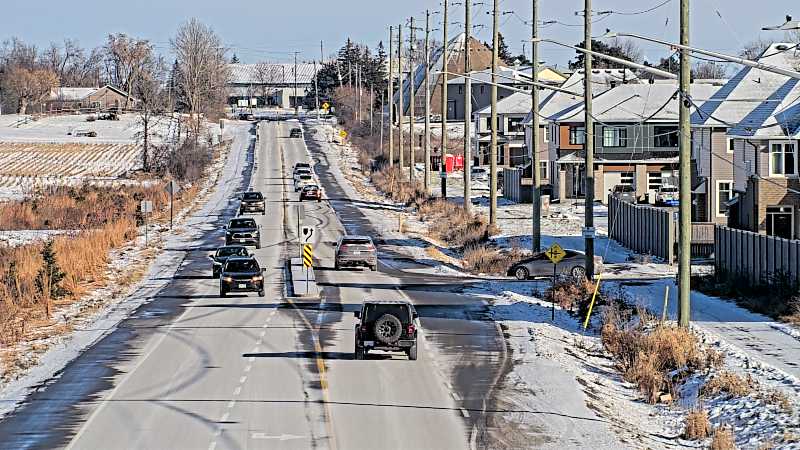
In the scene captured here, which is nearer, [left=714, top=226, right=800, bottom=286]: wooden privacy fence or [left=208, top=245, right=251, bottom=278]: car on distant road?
[left=714, top=226, right=800, bottom=286]: wooden privacy fence

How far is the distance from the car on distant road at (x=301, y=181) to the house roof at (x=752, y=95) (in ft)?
121

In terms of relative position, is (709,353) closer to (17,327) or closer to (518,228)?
(17,327)

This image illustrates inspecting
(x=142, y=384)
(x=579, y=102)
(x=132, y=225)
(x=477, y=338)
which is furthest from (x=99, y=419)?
(x=579, y=102)

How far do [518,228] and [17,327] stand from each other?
1432 inches

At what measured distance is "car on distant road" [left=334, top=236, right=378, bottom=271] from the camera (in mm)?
51125

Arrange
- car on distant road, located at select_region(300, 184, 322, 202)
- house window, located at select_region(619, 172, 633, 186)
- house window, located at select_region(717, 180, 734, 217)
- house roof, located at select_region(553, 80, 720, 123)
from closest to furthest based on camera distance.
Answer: house window, located at select_region(717, 180, 734, 217) < house roof, located at select_region(553, 80, 720, 123) < house window, located at select_region(619, 172, 633, 186) < car on distant road, located at select_region(300, 184, 322, 202)

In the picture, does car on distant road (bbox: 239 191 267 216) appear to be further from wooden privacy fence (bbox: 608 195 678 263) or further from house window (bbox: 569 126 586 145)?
wooden privacy fence (bbox: 608 195 678 263)

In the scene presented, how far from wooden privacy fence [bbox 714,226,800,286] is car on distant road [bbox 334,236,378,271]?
1427 cm

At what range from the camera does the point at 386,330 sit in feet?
89.8

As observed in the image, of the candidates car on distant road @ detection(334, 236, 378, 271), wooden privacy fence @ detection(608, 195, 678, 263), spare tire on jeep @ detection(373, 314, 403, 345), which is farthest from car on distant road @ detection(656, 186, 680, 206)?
spare tire on jeep @ detection(373, 314, 403, 345)

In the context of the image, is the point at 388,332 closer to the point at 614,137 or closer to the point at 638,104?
the point at 614,137

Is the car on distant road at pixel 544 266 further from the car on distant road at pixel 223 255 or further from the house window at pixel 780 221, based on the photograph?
the car on distant road at pixel 223 255

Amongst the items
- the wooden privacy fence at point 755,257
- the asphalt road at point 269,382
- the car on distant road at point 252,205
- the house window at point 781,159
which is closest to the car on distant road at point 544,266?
the asphalt road at point 269,382

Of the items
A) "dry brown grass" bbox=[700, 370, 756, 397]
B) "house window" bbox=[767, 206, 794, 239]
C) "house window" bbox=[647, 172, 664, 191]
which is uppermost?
"house window" bbox=[647, 172, 664, 191]
